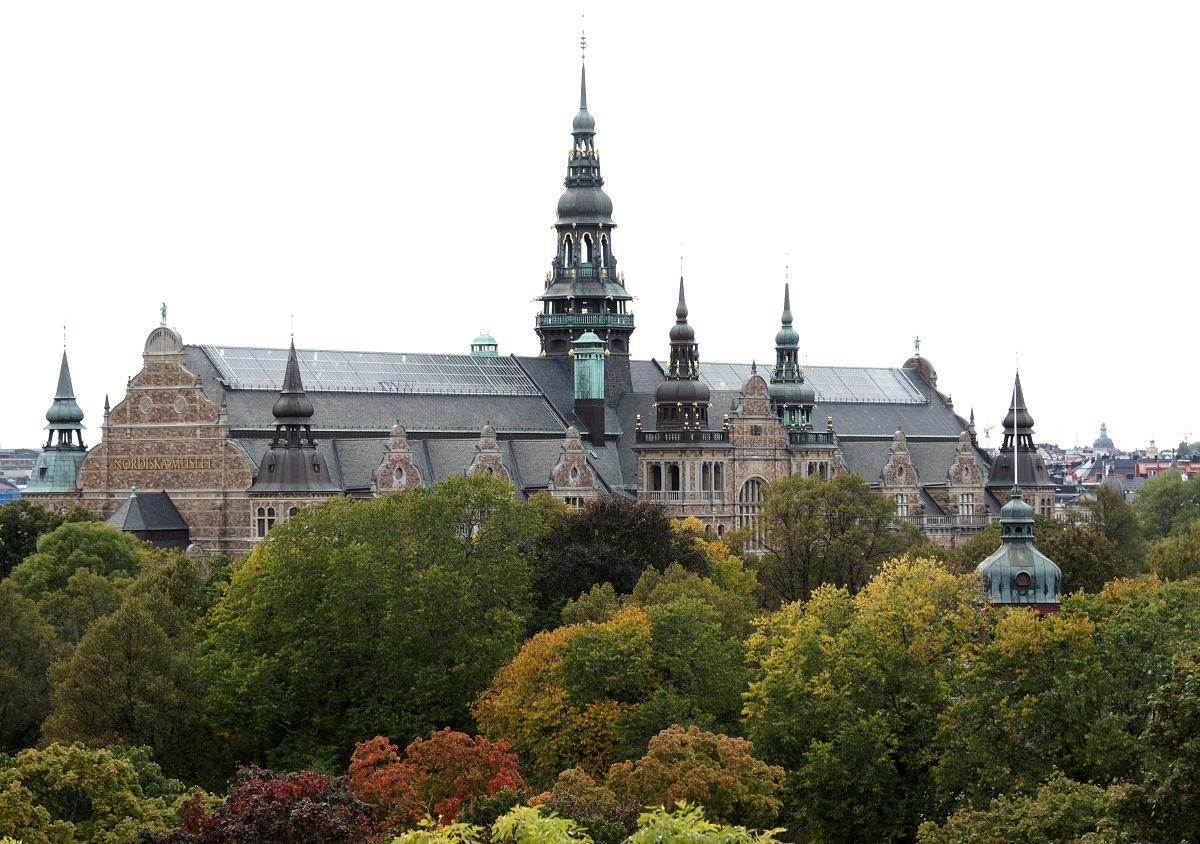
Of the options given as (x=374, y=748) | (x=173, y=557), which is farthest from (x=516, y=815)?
(x=173, y=557)

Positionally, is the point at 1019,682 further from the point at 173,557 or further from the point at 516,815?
the point at 173,557

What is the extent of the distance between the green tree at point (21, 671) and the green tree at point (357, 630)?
7.09m

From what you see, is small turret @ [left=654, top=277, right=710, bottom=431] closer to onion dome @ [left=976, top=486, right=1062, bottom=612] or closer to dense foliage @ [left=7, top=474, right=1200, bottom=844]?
dense foliage @ [left=7, top=474, right=1200, bottom=844]

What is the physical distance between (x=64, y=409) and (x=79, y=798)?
95650 millimetres

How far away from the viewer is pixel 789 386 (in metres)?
169

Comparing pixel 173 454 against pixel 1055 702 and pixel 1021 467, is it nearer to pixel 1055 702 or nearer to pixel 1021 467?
pixel 1021 467

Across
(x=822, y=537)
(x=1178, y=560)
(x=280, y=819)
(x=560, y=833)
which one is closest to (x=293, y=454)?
(x=822, y=537)

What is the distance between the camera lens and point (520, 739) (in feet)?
269

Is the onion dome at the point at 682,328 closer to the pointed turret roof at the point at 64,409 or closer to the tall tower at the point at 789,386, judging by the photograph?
the tall tower at the point at 789,386

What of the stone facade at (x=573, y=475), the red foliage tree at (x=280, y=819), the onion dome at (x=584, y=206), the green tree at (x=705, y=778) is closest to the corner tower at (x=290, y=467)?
the stone facade at (x=573, y=475)

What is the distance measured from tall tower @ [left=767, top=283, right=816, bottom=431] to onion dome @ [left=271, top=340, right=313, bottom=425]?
37.8 meters

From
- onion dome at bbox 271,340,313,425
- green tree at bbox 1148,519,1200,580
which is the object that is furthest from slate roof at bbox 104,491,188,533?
green tree at bbox 1148,519,1200,580

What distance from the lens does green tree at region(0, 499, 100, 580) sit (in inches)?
5300

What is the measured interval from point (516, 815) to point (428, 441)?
104327 mm
